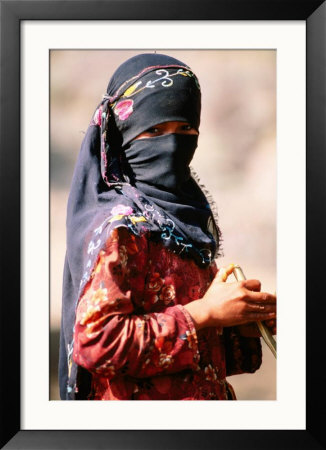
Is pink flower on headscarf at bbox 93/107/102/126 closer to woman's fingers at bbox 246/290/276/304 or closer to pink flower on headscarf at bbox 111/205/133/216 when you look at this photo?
pink flower on headscarf at bbox 111/205/133/216

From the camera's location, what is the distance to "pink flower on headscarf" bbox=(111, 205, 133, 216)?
193cm

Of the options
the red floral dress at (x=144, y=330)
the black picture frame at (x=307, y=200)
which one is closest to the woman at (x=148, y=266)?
the red floral dress at (x=144, y=330)

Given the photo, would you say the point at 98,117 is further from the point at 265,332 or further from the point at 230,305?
the point at 265,332

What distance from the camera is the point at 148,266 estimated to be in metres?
1.93

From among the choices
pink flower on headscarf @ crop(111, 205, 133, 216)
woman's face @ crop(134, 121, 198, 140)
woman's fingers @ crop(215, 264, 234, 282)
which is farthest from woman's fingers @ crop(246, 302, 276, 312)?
woman's face @ crop(134, 121, 198, 140)

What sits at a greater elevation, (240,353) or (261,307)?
(261,307)

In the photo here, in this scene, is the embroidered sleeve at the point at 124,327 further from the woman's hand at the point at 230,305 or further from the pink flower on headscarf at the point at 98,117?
the pink flower on headscarf at the point at 98,117

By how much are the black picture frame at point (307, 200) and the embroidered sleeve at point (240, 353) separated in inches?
7.1

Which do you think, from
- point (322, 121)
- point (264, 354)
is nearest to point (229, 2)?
point (322, 121)

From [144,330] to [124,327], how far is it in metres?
0.06

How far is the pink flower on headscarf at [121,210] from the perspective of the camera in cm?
193

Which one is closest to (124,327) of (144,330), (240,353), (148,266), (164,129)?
(144,330)

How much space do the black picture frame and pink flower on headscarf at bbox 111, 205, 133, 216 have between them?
0.33 m

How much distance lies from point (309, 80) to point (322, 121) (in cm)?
15
